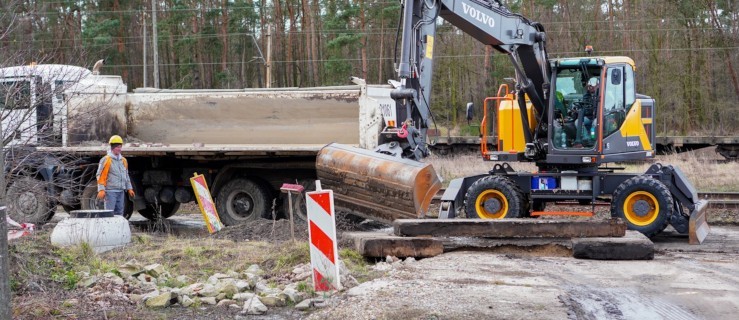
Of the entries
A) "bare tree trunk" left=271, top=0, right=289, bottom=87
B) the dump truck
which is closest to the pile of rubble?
the dump truck

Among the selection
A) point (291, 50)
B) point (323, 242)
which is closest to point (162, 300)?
point (323, 242)

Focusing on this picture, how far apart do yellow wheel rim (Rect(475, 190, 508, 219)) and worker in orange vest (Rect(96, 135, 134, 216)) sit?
5396 mm

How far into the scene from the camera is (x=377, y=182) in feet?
38.8

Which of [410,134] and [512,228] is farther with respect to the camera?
[410,134]

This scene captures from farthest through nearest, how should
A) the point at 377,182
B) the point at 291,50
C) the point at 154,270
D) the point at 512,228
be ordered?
the point at 291,50, the point at 377,182, the point at 512,228, the point at 154,270

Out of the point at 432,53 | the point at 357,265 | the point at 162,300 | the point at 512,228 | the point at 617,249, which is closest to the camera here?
the point at 162,300

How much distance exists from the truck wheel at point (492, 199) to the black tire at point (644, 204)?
147cm

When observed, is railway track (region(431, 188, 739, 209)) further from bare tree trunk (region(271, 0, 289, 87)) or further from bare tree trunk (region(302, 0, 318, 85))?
bare tree trunk (region(271, 0, 289, 87))

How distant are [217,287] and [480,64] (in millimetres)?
34695

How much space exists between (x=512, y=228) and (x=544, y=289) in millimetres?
2481

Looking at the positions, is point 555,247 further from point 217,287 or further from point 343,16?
point 343,16

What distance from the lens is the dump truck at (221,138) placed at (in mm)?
14203

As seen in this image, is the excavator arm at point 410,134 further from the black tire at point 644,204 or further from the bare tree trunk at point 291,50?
the bare tree trunk at point 291,50

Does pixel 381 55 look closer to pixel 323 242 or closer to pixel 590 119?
pixel 590 119
